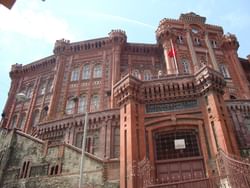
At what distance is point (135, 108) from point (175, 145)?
11.5 ft

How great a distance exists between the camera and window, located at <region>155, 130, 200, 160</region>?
49.8ft

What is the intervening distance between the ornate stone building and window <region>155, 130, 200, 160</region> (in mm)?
62

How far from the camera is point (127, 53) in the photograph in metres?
35.5

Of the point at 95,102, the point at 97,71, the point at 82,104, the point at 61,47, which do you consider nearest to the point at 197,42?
the point at 97,71

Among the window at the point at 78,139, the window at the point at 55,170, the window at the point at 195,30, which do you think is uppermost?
the window at the point at 195,30

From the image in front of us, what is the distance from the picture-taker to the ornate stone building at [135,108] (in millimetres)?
14609

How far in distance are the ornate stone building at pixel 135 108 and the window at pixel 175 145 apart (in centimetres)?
6

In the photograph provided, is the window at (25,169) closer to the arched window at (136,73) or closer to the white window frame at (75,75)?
the white window frame at (75,75)

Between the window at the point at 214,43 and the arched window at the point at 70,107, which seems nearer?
the arched window at the point at 70,107

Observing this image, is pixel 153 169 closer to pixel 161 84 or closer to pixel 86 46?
pixel 161 84

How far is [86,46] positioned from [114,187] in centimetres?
2512

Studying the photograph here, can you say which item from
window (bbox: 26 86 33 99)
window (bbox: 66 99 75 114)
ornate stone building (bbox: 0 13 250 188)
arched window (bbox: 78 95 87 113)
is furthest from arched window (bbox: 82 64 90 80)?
window (bbox: 26 86 33 99)

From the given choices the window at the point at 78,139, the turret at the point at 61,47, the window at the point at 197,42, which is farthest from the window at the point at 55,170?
the window at the point at 197,42

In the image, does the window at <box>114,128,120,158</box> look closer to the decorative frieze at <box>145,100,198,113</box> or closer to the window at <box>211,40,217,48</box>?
the decorative frieze at <box>145,100,198,113</box>
